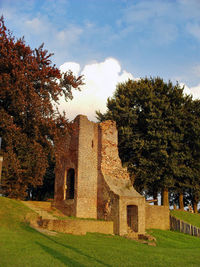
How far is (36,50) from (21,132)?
5.22m

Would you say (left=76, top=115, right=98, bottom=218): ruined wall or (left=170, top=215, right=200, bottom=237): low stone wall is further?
Result: (left=170, top=215, right=200, bottom=237): low stone wall

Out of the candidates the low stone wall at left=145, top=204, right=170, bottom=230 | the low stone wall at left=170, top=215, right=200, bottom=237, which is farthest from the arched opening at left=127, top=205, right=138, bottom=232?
the low stone wall at left=170, top=215, right=200, bottom=237

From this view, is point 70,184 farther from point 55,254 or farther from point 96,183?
point 55,254

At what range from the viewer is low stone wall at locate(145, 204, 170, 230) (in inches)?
955

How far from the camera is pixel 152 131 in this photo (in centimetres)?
2638

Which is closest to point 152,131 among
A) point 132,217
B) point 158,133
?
point 158,133

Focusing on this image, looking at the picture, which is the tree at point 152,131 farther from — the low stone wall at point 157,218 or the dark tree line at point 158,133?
the low stone wall at point 157,218

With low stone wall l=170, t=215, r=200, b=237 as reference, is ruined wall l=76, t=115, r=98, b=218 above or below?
above

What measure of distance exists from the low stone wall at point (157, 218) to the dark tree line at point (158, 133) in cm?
264

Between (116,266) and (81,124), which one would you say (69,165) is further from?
(116,266)

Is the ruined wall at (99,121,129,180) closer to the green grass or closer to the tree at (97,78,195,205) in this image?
the tree at (97,78,195,205)

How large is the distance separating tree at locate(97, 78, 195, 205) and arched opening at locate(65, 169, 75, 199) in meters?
6.71

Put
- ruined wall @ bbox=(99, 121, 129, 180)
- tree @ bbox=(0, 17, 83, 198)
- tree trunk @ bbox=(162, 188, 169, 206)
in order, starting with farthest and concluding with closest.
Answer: tree trunk @ bbox=(162, 188, 169, 206) → ruined wall @ bbox=(99, 121, 129, 180) → tree @ bbox=(0, 17, 83, 198)

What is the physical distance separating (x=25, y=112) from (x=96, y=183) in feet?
28.1
